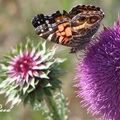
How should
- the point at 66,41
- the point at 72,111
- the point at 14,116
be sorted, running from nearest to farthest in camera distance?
the point at 66,41, the point at 14,116, the point at 72,111

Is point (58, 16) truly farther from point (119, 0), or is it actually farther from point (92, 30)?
point (119, 0)

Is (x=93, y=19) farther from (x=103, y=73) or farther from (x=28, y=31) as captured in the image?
(x=28, y=31)

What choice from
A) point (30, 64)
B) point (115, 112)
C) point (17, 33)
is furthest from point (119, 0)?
point (115, 112)

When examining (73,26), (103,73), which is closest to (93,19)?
(73,26)

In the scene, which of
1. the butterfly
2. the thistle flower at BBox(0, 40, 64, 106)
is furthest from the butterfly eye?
the thistle flower at BBox(0, 40, 64, 106)

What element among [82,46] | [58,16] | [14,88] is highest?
[58,16]

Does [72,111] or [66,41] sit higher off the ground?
[66,41]

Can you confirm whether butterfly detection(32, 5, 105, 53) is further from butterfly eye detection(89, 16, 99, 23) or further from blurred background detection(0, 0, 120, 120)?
blurred background detection(0, 0, 120, 120)
